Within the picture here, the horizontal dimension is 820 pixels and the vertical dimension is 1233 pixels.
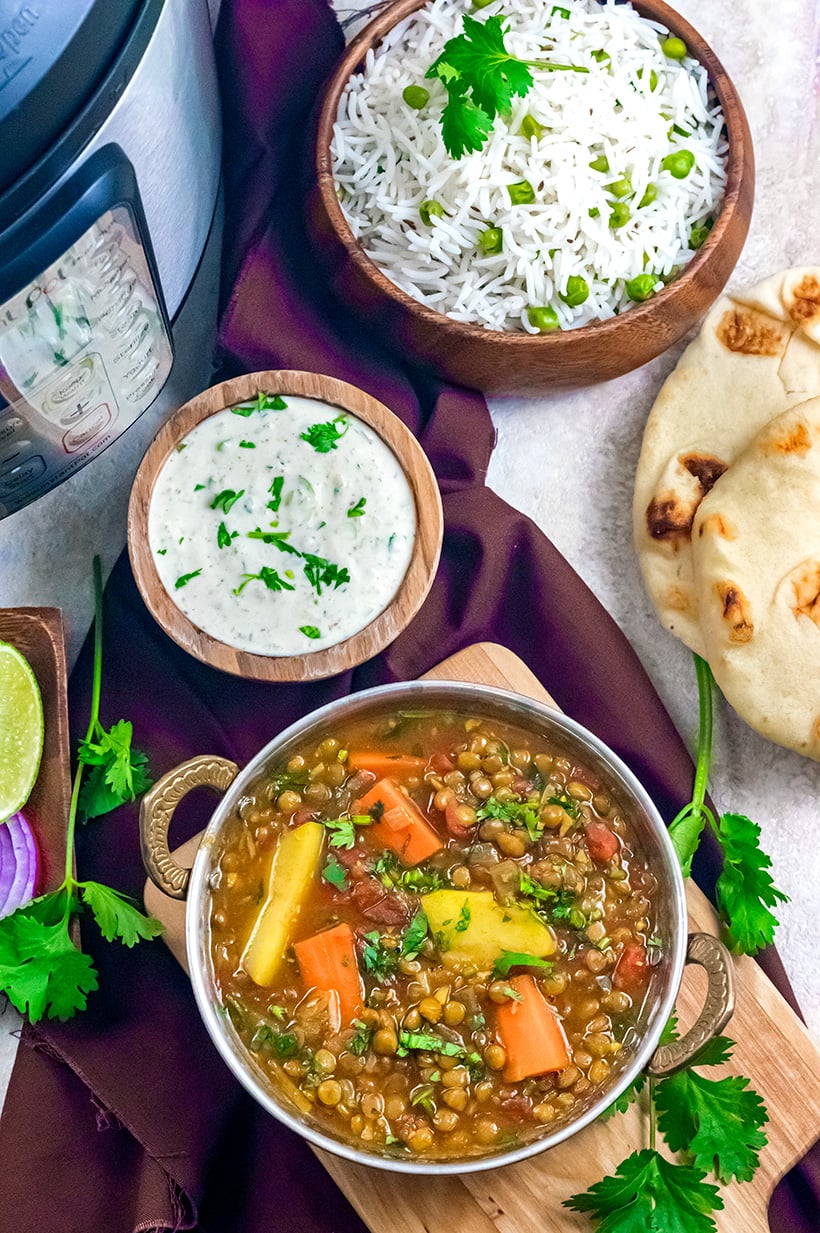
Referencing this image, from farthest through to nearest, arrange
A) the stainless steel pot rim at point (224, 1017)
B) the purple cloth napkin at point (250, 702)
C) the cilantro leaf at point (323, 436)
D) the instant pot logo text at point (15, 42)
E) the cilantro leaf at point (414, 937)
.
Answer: the cilantro leaf at point (323, 436) < the purple cloth napkin at point (250, 702) < the cilantro leaf at point (414, 937) < the stainless steel pot rim at point (224, 1017) < the instant pot logo text at point (15, 42)

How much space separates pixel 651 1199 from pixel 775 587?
122 cm

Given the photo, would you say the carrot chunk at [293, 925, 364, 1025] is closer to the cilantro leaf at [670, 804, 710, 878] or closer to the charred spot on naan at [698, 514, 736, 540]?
the cilantro leaf at [670, 804, 710, 878]

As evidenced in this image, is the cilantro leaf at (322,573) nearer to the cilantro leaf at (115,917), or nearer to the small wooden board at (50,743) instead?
the small wooden board at (50,743)

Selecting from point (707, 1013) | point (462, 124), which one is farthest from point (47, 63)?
point (707, 1013)

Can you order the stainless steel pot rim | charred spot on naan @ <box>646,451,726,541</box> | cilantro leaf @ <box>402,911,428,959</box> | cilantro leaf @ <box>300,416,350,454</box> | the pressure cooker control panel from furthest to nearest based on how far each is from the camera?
charred spot on naan @ <box>646,451,726,541</box>
cilantro leaf @ <box>300,416,350,454</box>
cilantro leaf @ <box>402,911,428,959</box>
the stainless steel pot rim
the pressure cooker control panel

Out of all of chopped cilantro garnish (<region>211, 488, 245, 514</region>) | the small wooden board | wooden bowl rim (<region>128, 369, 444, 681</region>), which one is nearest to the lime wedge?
the small wooden board

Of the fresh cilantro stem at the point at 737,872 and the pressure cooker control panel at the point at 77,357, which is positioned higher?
the pressure cooker control panel at the point at 77,357

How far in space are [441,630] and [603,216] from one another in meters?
0.96

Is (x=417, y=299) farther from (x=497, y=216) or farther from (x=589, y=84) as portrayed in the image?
(x=589, y=84)

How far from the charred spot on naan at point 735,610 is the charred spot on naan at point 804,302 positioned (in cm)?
63

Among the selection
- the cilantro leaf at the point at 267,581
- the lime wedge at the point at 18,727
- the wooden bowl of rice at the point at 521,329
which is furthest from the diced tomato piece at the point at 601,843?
the lime wedge at the point at 18,727

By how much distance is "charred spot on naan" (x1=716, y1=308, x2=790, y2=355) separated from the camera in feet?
9.18

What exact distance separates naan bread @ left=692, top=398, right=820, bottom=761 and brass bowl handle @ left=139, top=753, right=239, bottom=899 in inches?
42.5

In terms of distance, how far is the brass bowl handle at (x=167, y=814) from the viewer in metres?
2.26
